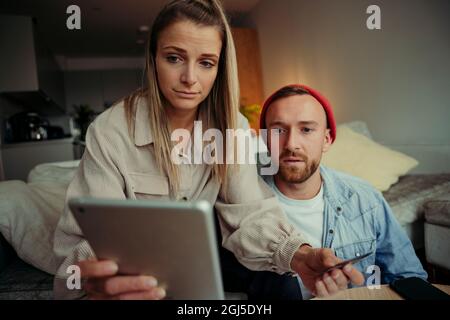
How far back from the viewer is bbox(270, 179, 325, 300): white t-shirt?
25.6 inches

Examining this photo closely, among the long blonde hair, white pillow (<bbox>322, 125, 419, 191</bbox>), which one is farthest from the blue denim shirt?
the long blonde hair

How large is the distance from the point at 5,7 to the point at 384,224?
833 mm

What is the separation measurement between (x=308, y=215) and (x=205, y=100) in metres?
0.29

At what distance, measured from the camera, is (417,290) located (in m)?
0.51

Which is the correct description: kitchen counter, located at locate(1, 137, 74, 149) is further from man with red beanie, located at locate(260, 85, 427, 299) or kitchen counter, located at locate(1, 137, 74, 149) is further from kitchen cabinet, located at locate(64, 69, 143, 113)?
man with red beanie, located at locate(260, 85, 427, 299)

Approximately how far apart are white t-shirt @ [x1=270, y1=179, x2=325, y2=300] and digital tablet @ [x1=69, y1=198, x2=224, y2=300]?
0.28 meters

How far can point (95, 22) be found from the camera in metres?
0.67

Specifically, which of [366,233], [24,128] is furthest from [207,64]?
[24,128]

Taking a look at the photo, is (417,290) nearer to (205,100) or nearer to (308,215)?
(308,215)

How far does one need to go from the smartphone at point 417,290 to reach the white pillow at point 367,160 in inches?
10.7
